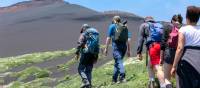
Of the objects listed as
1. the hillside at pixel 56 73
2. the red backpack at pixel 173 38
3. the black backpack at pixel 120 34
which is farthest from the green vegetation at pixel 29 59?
the red backpack at pixel 173 38

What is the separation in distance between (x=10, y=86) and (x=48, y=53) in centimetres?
1101

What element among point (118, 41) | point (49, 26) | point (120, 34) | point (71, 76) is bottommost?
point (49, 26)

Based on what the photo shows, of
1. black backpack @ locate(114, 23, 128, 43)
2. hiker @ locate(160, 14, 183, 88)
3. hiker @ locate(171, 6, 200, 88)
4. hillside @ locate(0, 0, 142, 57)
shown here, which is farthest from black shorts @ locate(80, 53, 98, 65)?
hillside @ locate(0, 0, 142, 57)

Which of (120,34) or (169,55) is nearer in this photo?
(169,55)

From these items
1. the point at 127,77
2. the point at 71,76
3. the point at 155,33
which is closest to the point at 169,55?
the point at 155,33

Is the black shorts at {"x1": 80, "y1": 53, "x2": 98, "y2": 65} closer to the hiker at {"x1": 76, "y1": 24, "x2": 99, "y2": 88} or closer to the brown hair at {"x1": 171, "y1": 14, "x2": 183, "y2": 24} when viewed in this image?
the hiker at {"x1": 76, "y1": 24, "x2": 99, "y2": 88}

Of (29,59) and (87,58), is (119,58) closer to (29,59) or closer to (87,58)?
(87,58)

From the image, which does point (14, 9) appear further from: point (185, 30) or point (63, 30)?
point (185, 30)

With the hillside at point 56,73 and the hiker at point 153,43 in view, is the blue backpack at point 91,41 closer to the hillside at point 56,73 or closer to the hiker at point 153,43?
the hillside at point 56,73

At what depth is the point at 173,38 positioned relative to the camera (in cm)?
1266

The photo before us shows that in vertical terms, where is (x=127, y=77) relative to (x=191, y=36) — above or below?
below

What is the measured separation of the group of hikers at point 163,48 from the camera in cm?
1058

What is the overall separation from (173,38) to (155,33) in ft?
5.72

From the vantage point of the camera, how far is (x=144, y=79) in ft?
56.8
